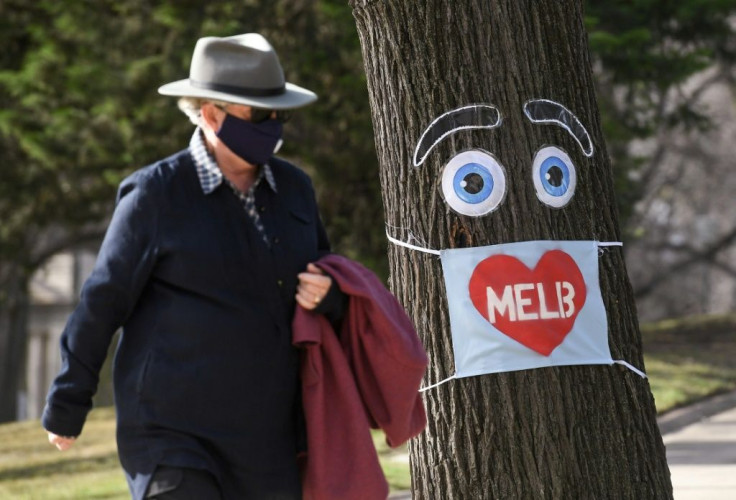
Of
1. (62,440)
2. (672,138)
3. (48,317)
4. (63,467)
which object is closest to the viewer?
(62,440)

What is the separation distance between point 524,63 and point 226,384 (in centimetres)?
207

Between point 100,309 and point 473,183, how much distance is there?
6.32 feet

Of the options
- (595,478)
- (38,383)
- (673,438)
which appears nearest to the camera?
(595,478)

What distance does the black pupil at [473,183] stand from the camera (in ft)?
15.8

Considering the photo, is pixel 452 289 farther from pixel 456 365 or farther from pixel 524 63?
pixel 524 63

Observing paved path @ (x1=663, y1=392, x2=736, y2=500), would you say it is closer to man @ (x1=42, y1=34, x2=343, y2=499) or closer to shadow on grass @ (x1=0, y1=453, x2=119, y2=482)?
man @ (x1=42, y1=34, x2=343, y2=499)

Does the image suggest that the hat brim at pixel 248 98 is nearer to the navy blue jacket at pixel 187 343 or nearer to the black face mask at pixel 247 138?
the black face mask at pixel 247 138

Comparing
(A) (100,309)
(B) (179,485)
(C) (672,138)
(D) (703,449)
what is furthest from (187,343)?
(C) (672,138)

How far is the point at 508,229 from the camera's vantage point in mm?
4797

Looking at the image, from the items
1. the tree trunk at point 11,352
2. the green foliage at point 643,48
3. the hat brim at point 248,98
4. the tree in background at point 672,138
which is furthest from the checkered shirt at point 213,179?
the tree trunk at point 11,352

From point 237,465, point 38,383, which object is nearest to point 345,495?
point 237,465

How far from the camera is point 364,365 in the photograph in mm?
3562

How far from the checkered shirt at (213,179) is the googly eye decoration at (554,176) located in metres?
1.59

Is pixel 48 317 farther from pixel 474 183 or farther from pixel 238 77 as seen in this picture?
pixel 238 77
